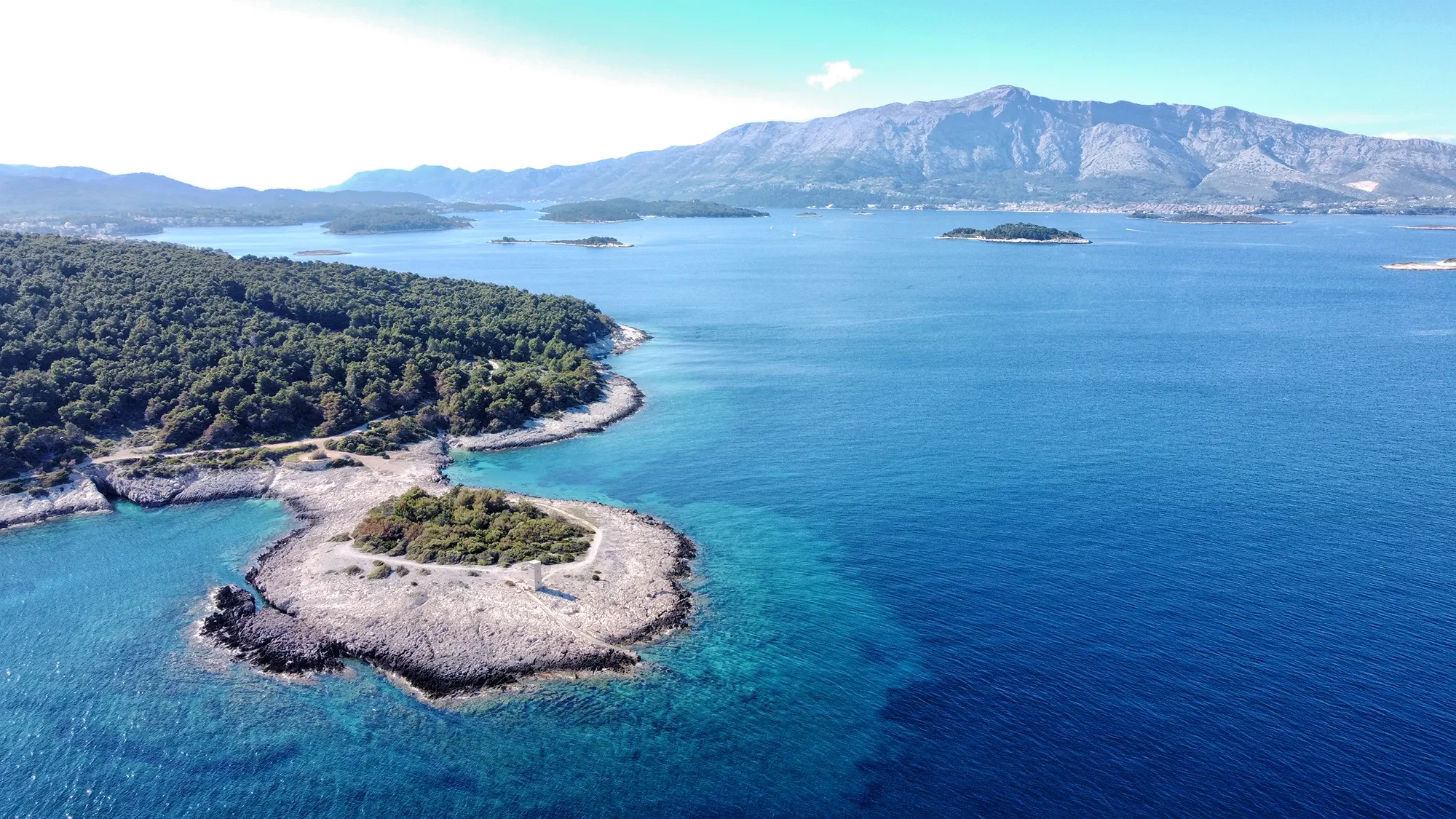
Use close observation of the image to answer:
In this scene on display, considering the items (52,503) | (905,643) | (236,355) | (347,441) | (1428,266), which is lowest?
(905,643)

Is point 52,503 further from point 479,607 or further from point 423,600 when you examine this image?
point 479,607

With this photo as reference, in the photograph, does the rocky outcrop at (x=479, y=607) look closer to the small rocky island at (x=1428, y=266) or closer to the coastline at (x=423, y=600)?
the coastline at (x=423, y=600)

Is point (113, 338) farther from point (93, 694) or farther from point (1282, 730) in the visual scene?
point (1282, 730)

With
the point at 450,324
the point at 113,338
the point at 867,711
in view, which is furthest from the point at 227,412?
the point at 867,711

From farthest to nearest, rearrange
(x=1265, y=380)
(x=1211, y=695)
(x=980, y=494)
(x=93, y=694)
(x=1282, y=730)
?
(x=1265, y=380), (x=980, y=494), (x=93, y=694), (x=1211, y=695), (x=1282, y=730)

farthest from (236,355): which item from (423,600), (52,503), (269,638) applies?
(423,600)

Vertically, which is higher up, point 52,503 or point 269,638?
point 52,503
